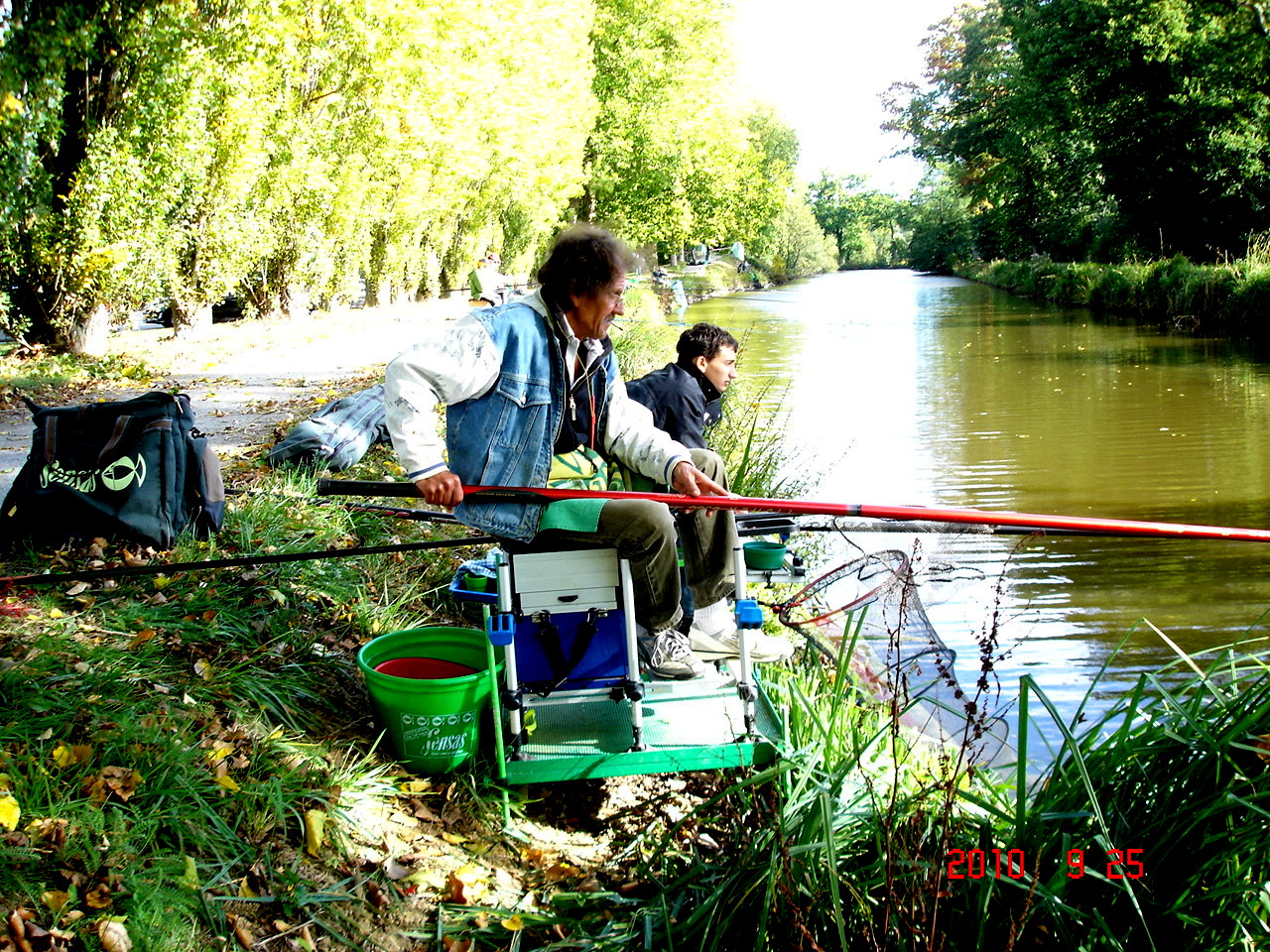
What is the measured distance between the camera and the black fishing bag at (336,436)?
6625 mm

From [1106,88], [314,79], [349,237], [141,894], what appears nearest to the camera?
[141,894]

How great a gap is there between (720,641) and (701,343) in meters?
2.21

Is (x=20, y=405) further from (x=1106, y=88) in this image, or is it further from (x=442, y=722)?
(x=1106, y=88)

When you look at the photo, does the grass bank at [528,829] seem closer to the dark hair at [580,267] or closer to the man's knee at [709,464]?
the man's knee at [709,464]

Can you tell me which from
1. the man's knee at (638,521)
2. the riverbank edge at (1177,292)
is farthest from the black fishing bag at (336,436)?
the riverbank edge at (1177,292)

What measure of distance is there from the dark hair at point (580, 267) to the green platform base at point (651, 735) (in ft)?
4.47

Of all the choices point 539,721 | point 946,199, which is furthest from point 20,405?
point 946,199

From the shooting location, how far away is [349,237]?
18625 millimetres

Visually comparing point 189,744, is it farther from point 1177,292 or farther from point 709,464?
point 1177,292

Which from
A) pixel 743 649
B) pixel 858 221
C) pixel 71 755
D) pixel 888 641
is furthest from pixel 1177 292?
pixel 858 221

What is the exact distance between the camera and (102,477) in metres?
4.73

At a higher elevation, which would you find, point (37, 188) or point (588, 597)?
point (37, 188)

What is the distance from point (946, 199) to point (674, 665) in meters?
104
